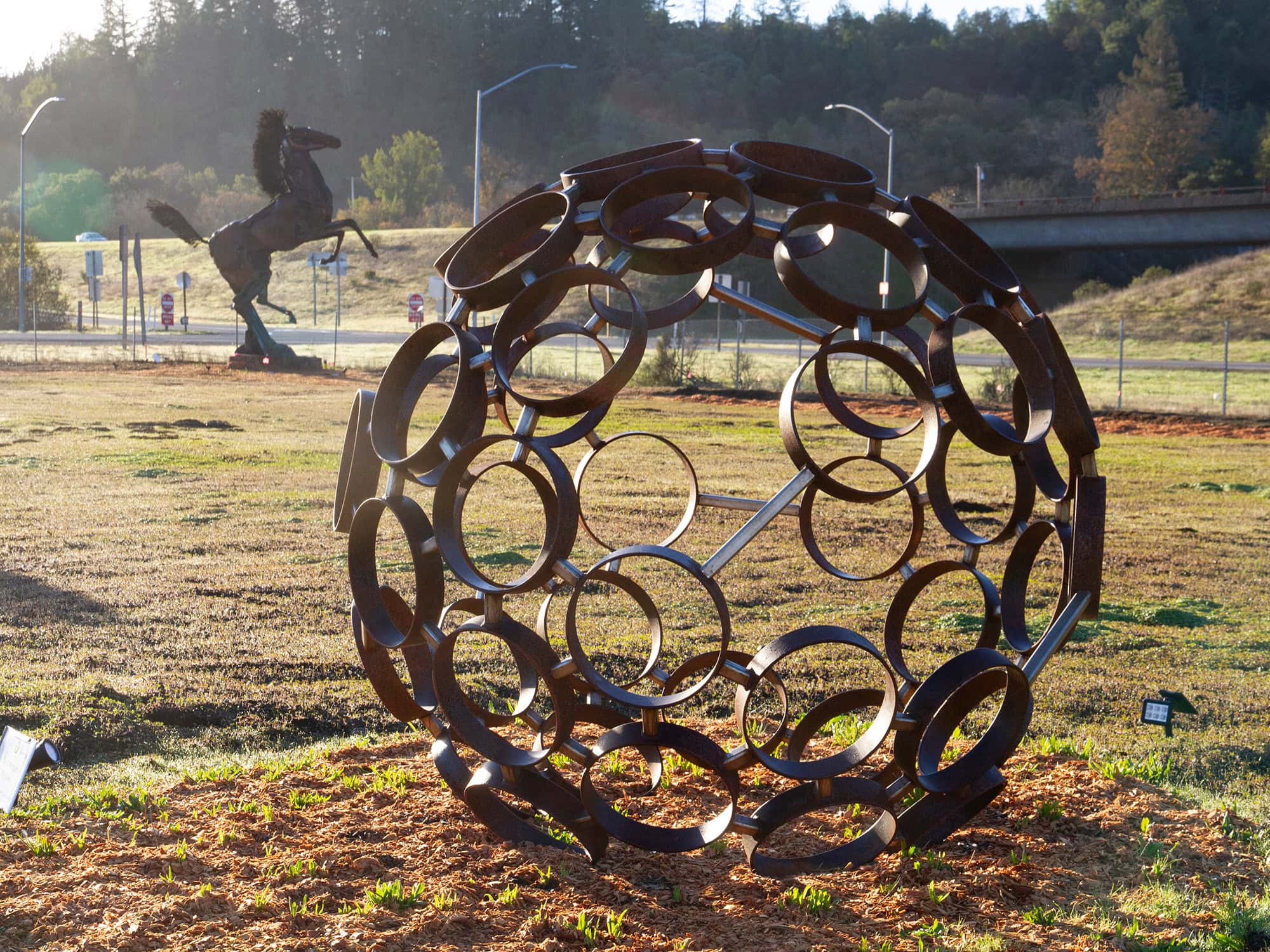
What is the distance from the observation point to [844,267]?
7169cm

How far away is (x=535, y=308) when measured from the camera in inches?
158

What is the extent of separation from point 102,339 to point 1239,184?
66.8 metres

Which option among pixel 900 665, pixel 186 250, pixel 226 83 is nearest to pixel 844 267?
pixel 186 250

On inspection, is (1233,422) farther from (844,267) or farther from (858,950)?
(844,267)

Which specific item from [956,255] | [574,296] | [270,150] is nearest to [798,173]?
[956,255]

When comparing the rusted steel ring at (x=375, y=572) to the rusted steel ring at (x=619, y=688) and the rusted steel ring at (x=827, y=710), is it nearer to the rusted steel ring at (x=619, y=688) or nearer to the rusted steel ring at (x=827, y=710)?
the rusted steel ring at (x=619, y=688)

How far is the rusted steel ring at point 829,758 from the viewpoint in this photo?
13.0ft

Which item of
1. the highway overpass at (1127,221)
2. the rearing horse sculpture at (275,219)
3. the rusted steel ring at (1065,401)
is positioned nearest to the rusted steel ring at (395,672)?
the rusted steel ring at (1065,401)

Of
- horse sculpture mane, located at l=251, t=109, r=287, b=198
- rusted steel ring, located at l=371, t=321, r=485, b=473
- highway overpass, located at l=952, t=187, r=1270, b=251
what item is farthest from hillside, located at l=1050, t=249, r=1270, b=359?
rusted steel ring, located at l=371, t=321, r=485, b=473

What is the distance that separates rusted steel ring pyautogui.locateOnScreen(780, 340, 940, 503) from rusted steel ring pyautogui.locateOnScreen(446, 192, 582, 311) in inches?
35.4

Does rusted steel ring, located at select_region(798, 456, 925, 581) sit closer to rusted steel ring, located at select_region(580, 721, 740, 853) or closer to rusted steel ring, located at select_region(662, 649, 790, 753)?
rusted steel ring, located at select_region(662, 649, 790, 753)

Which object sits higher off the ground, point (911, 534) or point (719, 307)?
point (719, 307)

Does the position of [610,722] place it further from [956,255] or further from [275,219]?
[275,219]

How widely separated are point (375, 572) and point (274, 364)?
27.5 meters
